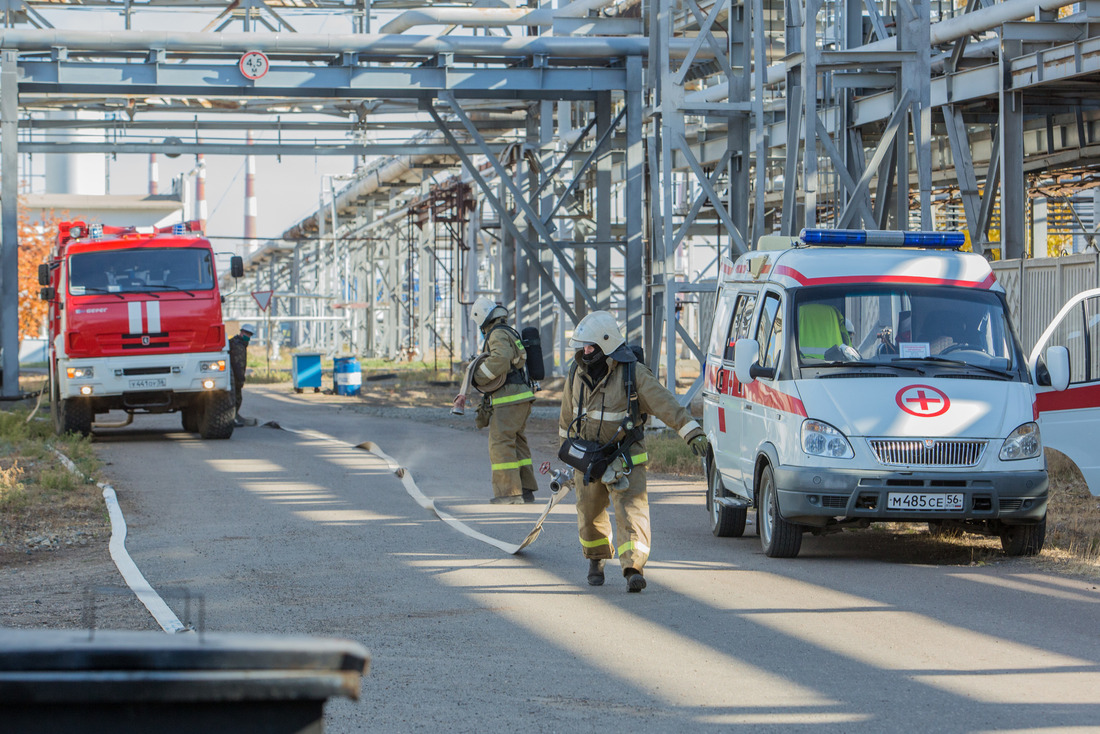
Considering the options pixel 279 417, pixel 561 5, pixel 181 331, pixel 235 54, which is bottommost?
pixel 279 417

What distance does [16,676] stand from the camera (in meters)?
2.25

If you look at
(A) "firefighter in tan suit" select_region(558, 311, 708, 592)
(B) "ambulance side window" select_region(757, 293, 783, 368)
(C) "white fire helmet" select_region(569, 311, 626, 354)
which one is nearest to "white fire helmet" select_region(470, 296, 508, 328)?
A: (B) "ambulance side window" select_region(757, 293, 783, 368)

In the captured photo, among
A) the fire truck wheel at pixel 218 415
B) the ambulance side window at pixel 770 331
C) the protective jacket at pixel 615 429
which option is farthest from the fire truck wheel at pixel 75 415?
the protective jacket at pixel 615 429

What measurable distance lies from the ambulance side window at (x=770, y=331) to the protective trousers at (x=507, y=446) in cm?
287

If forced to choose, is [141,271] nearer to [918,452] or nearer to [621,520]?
[621,520]

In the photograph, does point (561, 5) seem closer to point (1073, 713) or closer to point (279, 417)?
point (279, 417)

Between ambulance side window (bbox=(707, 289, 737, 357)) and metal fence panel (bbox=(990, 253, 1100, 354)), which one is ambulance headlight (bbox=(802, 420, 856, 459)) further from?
metal fence panel (bbox=(990, 253, 1100, 354))

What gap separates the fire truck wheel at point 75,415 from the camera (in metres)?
20.3

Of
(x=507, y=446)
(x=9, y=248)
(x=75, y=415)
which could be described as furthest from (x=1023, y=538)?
(x=9, y=248)

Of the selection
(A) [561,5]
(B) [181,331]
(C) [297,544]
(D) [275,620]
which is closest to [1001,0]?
(A) [561,5]

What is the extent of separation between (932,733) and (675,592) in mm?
3309

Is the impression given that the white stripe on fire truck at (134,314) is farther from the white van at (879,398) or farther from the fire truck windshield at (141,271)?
the white van at (879,398)

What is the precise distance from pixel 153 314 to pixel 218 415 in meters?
1.80

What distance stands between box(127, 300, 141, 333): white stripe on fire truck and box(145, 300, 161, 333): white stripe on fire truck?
0.11 meters
